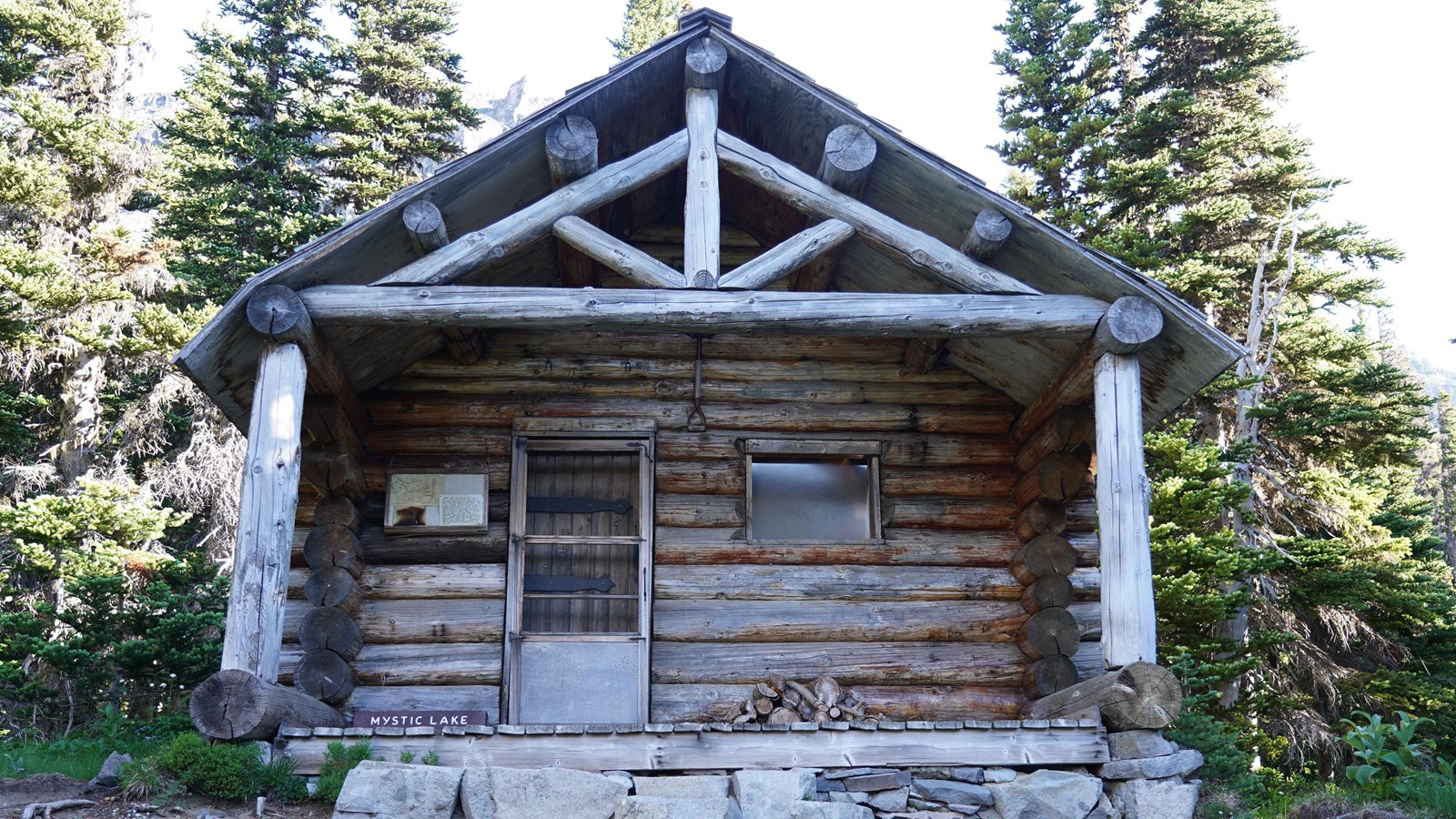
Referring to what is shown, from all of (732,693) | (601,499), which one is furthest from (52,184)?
(732,693)

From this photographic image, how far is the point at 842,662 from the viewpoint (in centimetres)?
840

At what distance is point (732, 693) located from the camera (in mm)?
8273

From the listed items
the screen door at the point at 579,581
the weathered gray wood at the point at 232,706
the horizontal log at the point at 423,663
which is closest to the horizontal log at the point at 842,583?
the screen door at the point at 579,581

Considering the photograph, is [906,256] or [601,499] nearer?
[906,256]

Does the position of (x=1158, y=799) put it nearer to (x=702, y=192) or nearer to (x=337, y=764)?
(x=337, y=764)

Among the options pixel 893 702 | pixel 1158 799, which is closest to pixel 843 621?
pixel 893 702

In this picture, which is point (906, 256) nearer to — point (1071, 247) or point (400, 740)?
point (1071, 247)

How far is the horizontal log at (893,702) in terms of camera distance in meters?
8.20

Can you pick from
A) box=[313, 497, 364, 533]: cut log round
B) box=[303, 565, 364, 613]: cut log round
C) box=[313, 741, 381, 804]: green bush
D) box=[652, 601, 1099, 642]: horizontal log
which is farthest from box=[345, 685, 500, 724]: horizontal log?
box=[313, 741, 381, 804]: green bush

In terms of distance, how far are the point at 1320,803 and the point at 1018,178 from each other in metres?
13.9

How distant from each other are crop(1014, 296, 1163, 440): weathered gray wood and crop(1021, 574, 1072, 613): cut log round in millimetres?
1397

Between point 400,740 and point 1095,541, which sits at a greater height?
point 1095,541

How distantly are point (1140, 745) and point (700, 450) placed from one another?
407cm

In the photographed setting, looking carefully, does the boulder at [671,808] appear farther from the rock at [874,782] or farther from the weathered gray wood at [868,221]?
the weathered gray wood at [868,221]
